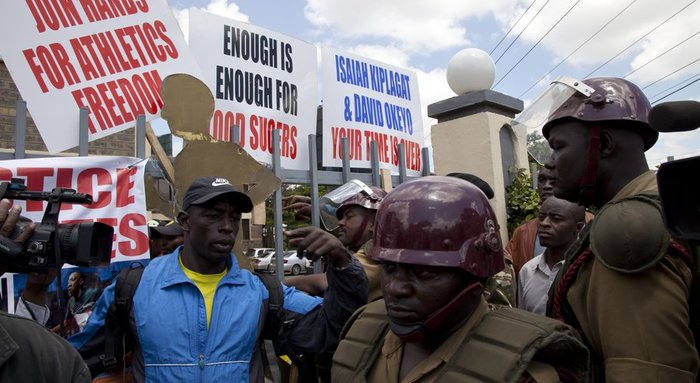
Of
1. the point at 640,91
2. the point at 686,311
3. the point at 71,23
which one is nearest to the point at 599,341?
the point at 686,311

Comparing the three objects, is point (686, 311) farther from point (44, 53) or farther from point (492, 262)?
point (44, 53)

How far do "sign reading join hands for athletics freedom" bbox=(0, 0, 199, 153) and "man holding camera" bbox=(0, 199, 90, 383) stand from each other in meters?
1.98

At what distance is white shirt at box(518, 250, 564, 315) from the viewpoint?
9.23 ft

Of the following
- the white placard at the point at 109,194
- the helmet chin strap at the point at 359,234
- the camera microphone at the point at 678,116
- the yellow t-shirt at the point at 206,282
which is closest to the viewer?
the camera microphone at the point at 678,116

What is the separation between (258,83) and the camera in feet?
12.5

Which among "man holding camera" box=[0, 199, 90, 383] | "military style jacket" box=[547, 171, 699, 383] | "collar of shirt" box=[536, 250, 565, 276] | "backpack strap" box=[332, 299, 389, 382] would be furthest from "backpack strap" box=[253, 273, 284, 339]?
"collar of shirt" box=[536, 250, 565, 276]

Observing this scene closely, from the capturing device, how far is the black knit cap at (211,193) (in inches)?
94.7

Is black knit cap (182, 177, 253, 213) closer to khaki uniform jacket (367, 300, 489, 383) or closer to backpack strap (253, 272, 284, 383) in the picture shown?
backpack strap (253, 272, 284, 383)

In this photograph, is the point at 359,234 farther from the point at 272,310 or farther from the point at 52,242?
the point at 52,242

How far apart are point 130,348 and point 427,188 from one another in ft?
5.32

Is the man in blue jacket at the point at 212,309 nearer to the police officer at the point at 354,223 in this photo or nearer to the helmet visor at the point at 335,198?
the police officer at the point at 354,223

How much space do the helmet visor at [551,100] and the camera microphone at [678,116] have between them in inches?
33.4

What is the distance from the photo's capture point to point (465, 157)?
205 inches

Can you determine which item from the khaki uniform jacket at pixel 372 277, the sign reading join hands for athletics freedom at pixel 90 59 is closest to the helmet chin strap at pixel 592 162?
the khaki uniform jacket at pixel 372 277
